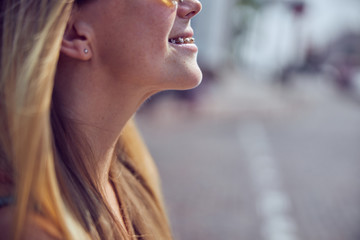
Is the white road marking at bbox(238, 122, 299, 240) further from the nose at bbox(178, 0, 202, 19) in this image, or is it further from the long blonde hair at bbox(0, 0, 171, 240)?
the long blonde hair at bbox(0, 0, 171, 240)

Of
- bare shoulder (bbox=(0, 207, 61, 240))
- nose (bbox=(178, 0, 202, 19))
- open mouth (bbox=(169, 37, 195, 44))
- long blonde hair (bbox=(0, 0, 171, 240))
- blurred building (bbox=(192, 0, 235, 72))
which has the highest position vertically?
blurred building (bbox=(192, 0, 235, 72))

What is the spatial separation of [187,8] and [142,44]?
225 mm

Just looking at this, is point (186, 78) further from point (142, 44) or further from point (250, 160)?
point (250, 160)

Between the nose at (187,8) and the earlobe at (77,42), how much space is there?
1.04 ft

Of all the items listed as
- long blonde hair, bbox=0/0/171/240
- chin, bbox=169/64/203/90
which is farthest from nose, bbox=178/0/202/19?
long blonde hair, bbox=0/0/171/240

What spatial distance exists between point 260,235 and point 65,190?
4041 mm

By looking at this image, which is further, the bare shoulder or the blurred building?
the blurred building

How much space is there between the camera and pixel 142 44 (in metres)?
1.34

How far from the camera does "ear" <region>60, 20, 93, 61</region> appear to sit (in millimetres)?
1271

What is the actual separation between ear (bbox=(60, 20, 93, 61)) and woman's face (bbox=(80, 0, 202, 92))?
0.03 metres

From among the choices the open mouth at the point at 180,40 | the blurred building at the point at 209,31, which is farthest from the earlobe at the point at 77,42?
the blurred building at the point at 209,31

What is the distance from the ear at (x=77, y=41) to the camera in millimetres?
1271

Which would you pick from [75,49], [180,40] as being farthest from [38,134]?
[180,40]

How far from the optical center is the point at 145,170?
5.98 feet
